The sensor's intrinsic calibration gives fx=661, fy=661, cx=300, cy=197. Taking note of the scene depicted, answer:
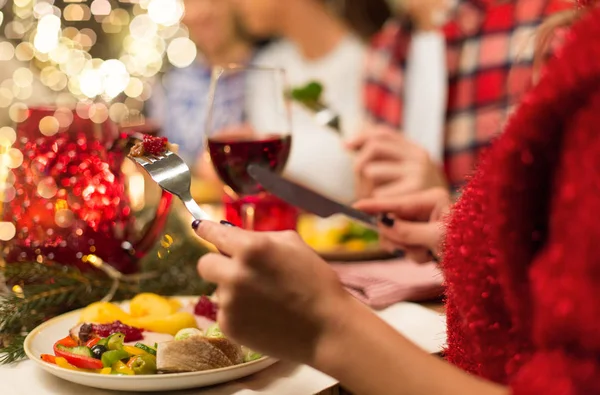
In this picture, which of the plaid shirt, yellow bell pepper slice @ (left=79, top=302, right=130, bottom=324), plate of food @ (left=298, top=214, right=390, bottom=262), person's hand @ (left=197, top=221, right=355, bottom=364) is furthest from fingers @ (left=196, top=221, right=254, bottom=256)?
the plaid shirt

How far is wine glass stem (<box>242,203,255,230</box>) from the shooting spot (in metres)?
1.08

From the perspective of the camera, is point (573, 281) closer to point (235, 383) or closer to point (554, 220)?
point (554, 220)

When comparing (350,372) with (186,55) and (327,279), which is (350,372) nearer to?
(327,279)

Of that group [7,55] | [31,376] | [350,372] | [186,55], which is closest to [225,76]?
[31,376]

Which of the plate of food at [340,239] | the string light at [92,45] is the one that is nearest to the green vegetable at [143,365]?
the plate of food at [340,239]

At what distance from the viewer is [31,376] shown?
69cm

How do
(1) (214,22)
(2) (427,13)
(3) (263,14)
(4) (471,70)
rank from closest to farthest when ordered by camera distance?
(4) (471,70) < (2) (427,13) < (3) (263,14) < (1) (214,22)

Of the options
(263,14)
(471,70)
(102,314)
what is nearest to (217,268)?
(102,314)

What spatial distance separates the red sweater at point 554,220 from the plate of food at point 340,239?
2.27ft

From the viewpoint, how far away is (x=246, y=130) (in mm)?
1125

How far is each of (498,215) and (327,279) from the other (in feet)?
0.42

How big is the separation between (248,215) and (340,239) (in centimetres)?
38

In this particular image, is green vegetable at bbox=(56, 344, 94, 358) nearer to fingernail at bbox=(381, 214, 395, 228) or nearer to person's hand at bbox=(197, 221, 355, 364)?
person's hand at bbox=(197, 221, 355, 364)

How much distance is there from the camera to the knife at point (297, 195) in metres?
0.93
